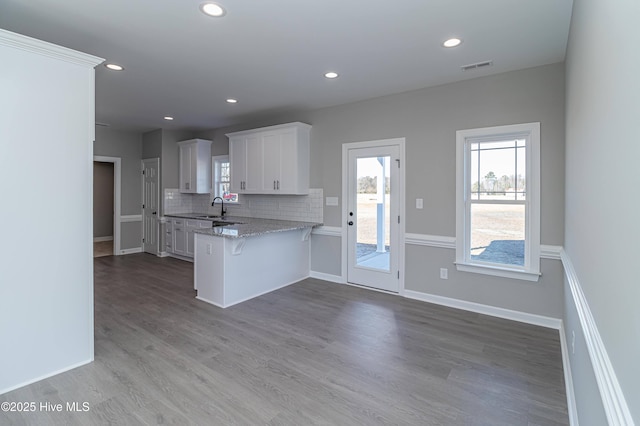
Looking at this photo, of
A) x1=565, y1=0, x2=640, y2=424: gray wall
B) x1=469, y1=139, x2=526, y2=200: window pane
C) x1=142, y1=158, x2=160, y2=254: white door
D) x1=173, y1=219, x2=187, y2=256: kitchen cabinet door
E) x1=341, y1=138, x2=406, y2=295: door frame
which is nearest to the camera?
x1=565, y1=0, x2=640, y2=424: gray wall

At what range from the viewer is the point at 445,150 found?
398cm

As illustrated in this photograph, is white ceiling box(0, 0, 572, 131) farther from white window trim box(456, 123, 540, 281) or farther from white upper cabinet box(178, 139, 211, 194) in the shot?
white upper cabinet box(178, 139, 211, 194)

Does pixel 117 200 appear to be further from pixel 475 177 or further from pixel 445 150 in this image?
pixel 475 177

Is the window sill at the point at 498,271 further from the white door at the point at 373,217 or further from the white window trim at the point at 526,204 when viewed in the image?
the white door at the point at 373,217

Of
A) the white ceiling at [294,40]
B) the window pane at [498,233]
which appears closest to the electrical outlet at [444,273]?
the window pane at [498,233]

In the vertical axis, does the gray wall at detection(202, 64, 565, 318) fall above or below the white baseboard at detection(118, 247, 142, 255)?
above

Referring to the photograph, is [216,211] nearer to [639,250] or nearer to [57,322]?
[57,322]

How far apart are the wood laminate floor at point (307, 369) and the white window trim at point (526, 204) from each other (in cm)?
56

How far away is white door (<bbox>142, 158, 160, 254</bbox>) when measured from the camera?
7.11m

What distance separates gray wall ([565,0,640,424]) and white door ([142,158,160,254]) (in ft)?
23.8

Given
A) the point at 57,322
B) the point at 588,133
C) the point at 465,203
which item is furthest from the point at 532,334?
the point at 57,322

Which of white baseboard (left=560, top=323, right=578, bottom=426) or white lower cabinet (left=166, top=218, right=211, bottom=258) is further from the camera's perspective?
white lower cabinet (left=166, top=218, right=211, bottom=258)

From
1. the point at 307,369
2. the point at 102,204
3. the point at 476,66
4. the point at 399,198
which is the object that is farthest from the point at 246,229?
the point at 102,204

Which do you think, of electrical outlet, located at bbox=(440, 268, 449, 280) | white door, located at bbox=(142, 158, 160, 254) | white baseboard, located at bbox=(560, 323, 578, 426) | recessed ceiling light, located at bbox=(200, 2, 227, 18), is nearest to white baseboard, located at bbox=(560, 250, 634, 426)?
white baseboard, located at bbox=(560, 323, 578, 426)
